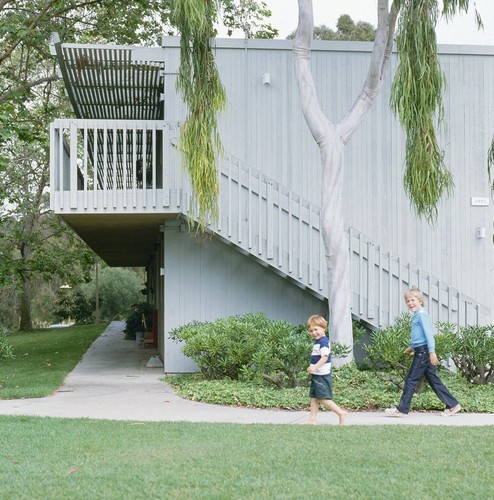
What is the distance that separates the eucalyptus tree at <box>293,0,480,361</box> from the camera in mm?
12125

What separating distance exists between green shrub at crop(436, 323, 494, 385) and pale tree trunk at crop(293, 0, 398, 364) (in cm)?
151

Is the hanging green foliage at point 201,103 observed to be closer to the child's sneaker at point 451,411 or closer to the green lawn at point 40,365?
the green lawn at point 40,365

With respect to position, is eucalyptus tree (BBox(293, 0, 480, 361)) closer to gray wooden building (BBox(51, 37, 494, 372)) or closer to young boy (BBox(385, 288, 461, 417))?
gray wooden building (BBox(51, 37, 494, 372))

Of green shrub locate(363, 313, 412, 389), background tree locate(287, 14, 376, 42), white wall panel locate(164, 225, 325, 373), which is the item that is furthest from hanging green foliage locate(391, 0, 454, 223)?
background tree locate(287, 14, 376, 42)

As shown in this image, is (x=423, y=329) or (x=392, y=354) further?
(x=392, y=354)

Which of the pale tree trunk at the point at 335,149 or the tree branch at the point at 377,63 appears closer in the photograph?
the tree branch at the point at 377,63

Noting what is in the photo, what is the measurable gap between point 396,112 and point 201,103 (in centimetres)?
289

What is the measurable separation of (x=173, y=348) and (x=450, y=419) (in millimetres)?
6336

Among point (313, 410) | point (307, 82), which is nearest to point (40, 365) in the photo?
point (307, 82)

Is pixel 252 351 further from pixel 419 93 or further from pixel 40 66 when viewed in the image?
pixel 40 66

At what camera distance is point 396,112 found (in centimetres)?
1306

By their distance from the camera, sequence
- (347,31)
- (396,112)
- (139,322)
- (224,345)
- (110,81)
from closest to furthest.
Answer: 1. (224,345)
2. (396,112)
3. (110,81)
4. (139,322)
5. (347,31)

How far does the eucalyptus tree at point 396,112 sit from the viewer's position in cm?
1212


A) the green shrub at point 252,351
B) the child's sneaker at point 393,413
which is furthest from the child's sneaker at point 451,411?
the green shrub at point 252,351
